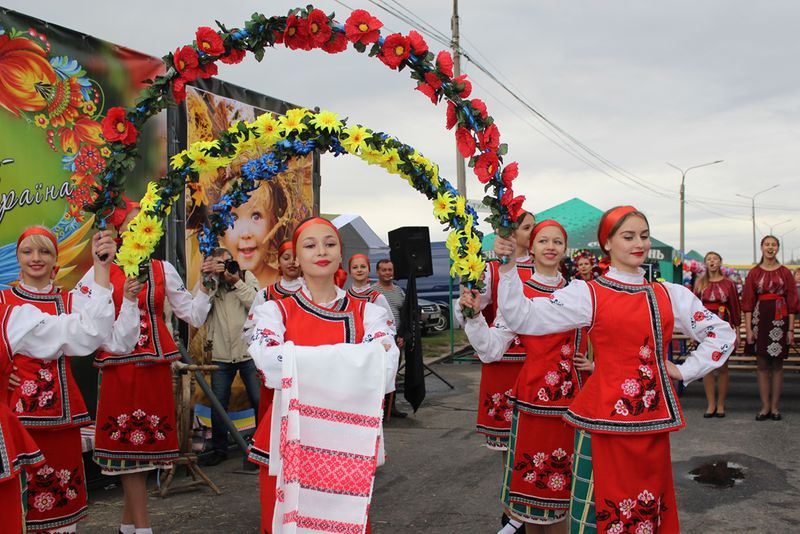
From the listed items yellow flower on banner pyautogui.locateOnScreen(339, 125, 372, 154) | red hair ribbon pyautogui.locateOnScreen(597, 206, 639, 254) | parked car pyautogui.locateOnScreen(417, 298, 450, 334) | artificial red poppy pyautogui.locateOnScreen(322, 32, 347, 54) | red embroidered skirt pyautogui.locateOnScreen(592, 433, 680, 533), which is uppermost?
artificial red poppy pyautogui.locateOnScreen(322, 32, 347, 54)

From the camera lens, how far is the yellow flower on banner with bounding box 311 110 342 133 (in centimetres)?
437

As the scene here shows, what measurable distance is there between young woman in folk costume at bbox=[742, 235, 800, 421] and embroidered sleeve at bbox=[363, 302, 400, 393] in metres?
7.18

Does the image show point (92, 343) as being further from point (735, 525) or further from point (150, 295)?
point (735, 525)

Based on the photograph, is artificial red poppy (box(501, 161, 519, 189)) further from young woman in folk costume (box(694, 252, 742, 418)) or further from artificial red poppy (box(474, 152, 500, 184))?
young woman in folk costume (box(694, 252, 742, 418))

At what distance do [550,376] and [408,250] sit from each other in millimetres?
5347

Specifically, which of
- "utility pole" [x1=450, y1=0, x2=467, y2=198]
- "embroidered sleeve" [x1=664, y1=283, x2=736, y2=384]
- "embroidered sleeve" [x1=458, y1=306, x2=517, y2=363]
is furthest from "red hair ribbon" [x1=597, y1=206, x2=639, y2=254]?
"utility pole" [x1=450, y1=0, x2=467, y2=198]

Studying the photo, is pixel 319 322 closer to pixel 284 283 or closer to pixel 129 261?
pixel 129 261

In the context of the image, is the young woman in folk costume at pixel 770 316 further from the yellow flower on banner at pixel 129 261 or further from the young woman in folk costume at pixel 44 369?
the young woman in folk costume at pixel 44 369

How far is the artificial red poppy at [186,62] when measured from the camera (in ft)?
13.7

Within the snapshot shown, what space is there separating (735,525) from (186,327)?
5.17 m

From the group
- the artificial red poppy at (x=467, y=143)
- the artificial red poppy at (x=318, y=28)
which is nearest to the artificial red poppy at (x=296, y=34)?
the artificial red poppy at (x=318, y=28)

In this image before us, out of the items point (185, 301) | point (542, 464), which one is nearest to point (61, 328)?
point (185, 301)

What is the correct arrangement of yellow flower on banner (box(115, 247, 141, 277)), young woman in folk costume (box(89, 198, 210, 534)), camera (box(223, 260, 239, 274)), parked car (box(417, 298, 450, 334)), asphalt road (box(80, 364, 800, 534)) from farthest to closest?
parked car (box(417, 298, 450, 334)) < camera (box(223, 260, 239, 274)) < asphalt road (box(80, 364, 800, 534)) < young woman in folk costume (box(89, 198, 210, 534)) < yellow flower on banner (box(115, 247, 141, 277))

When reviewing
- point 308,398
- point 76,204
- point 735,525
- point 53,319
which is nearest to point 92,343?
point 53,319
